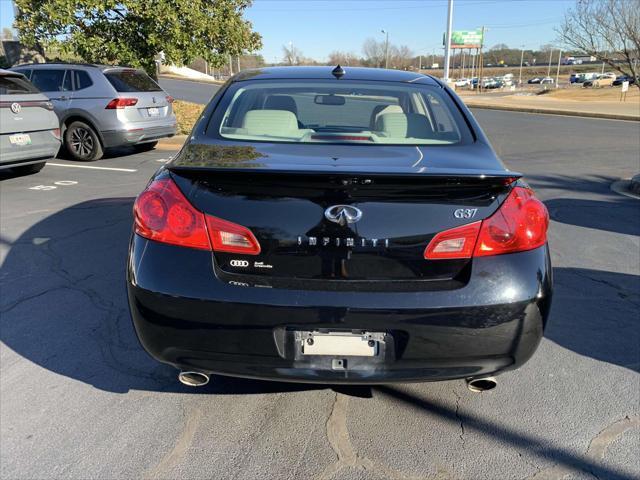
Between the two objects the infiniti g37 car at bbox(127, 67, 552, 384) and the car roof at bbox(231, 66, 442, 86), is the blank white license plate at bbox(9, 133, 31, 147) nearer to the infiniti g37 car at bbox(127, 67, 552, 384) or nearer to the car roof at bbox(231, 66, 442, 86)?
the car roof at bbox(231, 66, 442, 86)

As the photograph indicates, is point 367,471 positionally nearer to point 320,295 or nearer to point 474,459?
point 474,459

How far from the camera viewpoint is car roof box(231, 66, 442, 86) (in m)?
3.41

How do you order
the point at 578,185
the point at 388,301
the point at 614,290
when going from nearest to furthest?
the point at 388,301 → the point at 614,290 → the point at 578,185

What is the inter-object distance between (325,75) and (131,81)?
7365 mm

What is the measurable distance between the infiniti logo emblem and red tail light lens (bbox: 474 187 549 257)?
51cm

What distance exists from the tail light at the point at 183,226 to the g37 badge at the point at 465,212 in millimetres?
812

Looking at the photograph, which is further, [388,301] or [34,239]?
[34,239]

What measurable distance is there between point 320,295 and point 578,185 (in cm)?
700

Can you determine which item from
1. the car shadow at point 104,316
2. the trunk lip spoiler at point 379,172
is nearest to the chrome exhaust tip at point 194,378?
the car shadow at point 104,316

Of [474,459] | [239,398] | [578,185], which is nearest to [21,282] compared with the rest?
[239,398]

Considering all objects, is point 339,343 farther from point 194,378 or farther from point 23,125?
point 23,125

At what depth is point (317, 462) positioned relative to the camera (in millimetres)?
2275

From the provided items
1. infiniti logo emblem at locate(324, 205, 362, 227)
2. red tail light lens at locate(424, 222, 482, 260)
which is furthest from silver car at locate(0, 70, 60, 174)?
red tail light lens at locate(424, 222, 482, 260)

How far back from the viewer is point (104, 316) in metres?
3.55
